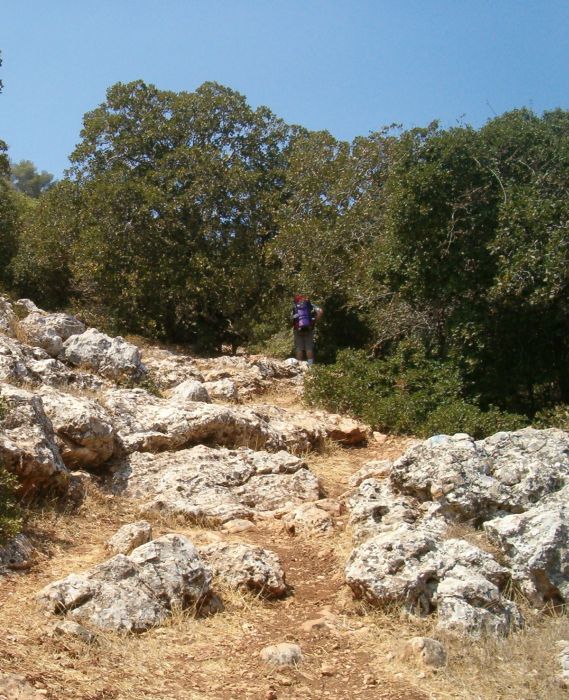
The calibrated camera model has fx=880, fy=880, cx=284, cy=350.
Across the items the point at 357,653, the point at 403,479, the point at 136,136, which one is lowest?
the point at 357,653

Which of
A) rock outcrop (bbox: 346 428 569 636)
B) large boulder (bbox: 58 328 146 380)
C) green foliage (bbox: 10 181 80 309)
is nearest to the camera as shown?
rock outcrop (bbox: 346 428 569 636)

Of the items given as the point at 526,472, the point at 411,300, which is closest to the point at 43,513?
the point at 526,472

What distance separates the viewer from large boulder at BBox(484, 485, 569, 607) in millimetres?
5430

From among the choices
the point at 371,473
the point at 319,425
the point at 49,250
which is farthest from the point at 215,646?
the point at 49,250

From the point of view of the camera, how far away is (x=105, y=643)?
4586 millimetres

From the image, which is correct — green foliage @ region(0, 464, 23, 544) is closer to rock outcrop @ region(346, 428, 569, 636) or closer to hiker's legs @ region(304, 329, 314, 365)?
rock outcrop @ region(346, 428, 569, 636)

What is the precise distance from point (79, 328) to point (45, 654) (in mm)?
8243

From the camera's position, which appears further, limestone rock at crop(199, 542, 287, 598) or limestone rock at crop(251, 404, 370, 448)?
limestone rock at crop(251, 404, 370, 448)

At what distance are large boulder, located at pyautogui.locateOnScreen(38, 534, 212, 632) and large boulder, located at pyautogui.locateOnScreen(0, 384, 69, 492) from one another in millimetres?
1641

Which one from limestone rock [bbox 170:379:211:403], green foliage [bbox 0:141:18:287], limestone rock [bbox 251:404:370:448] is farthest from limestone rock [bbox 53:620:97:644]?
green foliage [bbox 0:141:18:287]

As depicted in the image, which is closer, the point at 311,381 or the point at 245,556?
the point at 245,556

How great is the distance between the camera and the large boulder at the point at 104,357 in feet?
35.0

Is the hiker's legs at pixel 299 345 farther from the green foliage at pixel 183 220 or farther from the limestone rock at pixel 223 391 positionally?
the limestone rock at pixel 223 391

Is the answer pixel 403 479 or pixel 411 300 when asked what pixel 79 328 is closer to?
pixel 411 300
